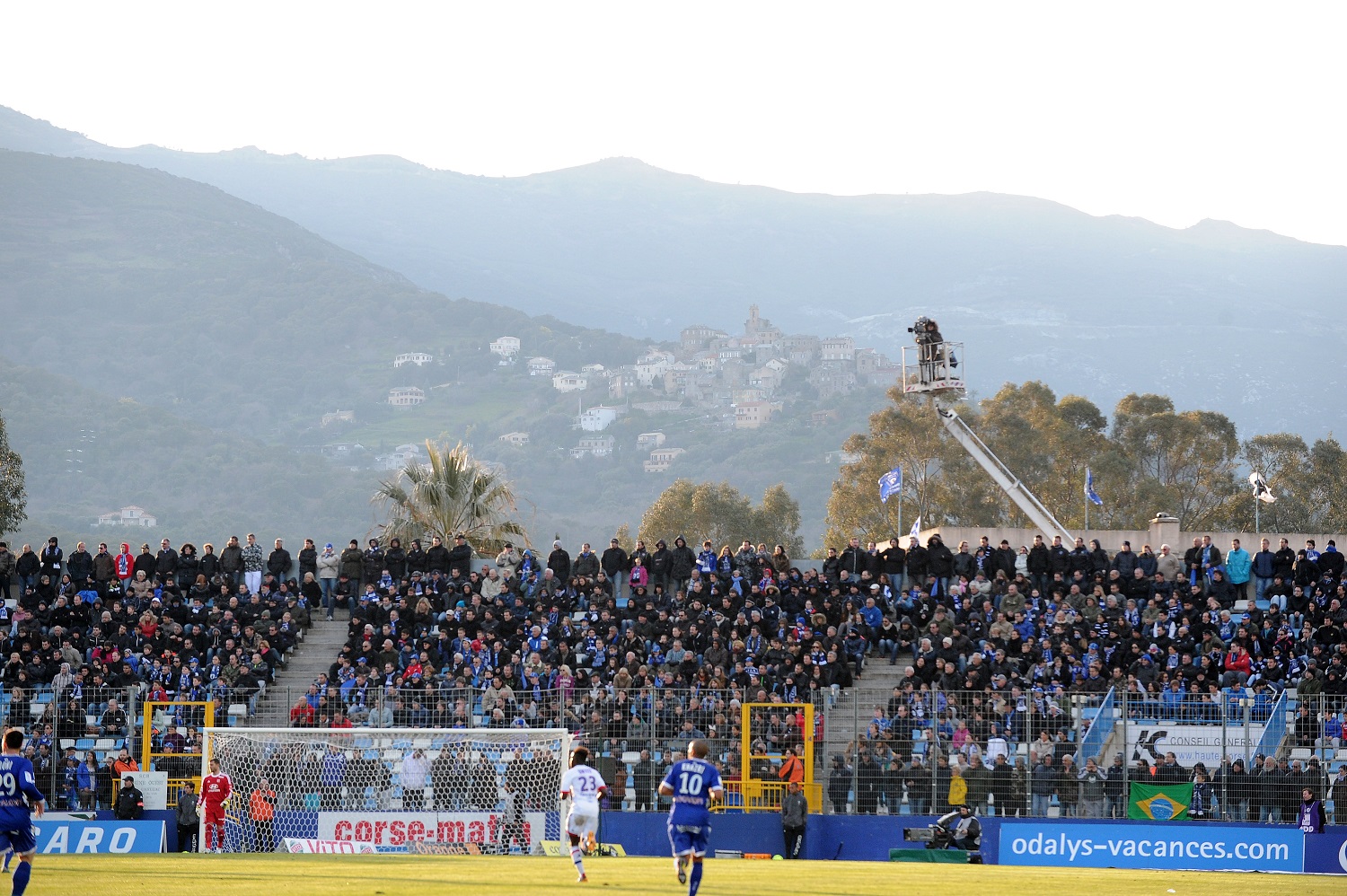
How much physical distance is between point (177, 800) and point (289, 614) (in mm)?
9507

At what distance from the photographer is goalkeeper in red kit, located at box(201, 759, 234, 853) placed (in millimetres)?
27391

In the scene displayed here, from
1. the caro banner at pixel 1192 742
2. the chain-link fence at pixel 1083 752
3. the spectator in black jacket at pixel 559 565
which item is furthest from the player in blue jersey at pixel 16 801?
the spectator in black jacket at pixel 559 565

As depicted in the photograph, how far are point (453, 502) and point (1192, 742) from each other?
97.7 feet

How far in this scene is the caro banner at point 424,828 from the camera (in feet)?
93.0

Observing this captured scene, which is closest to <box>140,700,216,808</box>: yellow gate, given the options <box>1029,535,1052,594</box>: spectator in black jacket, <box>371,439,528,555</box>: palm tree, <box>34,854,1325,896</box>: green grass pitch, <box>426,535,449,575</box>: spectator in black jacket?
<box>34,854,1325,896</box>: green grass pitch

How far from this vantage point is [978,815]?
2862cm

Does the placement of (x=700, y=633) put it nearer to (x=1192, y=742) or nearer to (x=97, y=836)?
(x=1192, y=742)

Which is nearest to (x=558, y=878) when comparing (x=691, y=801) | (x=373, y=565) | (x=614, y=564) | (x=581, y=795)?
(x=581, y=795)

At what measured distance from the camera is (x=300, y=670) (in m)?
38.7

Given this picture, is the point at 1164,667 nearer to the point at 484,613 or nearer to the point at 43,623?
the point at 484,613

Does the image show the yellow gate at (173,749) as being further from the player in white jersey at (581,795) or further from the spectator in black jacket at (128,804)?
the player in white jersey at (581,795)

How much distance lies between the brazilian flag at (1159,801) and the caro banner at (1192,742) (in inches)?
22.9

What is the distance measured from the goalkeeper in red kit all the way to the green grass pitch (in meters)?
2.43

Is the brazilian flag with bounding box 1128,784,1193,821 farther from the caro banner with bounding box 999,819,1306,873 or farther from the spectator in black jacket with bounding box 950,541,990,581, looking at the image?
the spectator in black jacket with bounding box 950,541,990,581
